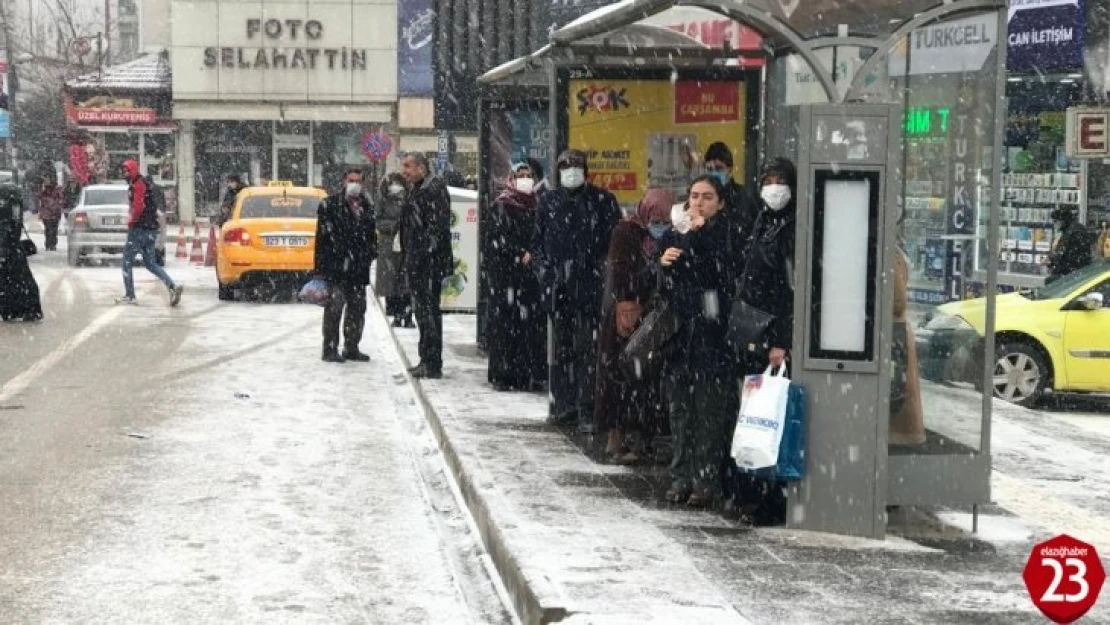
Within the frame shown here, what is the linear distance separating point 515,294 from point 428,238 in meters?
1.19

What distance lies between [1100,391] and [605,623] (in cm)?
964

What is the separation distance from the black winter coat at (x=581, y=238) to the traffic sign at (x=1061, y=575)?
614 centimetres

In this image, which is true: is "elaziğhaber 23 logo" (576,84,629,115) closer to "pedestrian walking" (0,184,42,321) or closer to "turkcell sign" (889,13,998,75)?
"turkcell sign" (889,13,998,75)

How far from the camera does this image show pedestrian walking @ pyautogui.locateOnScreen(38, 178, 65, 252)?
112 ft

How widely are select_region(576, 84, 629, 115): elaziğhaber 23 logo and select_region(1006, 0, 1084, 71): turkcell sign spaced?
10.3m

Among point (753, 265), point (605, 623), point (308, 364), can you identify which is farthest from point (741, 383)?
point (308, 364)

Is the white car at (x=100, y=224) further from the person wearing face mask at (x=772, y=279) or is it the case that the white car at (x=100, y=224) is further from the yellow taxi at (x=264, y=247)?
the person wearing face mask at (x=772, y=279)

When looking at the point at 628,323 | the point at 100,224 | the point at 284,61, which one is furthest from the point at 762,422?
the point at 284,61

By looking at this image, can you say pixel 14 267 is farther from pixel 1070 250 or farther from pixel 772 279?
pixel 772 279

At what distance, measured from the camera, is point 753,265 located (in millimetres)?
7398

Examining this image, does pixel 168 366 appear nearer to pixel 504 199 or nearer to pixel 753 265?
pixel 504 199

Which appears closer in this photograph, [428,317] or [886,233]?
[886,233]

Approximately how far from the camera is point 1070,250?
56.2 ft

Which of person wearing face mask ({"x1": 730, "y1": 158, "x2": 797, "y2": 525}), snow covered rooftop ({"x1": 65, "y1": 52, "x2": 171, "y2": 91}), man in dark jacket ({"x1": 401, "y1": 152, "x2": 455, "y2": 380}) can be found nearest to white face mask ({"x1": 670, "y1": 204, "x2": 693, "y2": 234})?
person wearing face mask ({"x1": 730, "y1": 158, "x2": 797, "y2": 525})
